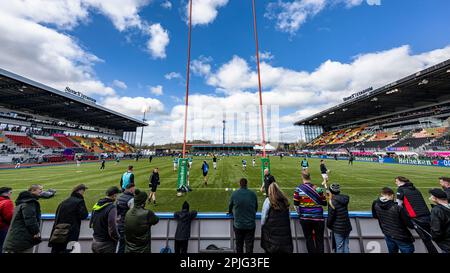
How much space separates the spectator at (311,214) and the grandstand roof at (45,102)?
43164mm

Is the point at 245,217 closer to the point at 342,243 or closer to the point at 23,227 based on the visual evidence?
the point at 342,243

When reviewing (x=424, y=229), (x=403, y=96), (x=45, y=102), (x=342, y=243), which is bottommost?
(x=342, y=243)

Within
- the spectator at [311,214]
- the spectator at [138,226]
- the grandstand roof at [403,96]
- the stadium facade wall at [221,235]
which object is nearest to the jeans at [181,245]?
the stadium facade wall at [221,235]

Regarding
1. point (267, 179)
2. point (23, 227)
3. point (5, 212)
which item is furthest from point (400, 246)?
point (5, 212)

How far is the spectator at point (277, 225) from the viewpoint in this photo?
10.2 ft

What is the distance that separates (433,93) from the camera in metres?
42.4

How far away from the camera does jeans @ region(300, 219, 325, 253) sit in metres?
3.64

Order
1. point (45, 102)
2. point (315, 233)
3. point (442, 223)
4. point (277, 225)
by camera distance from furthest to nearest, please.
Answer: point (45, 102), point (315, 233), point (277, 225), point (442, 223)

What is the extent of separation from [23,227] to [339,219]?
6.11m

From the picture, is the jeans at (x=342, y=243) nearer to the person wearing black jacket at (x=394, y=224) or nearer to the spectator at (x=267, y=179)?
the person wearing black jacket at (x=394, y=224)

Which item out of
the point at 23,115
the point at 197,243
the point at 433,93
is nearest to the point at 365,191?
the point at 197,243

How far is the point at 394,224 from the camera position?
3371mm
